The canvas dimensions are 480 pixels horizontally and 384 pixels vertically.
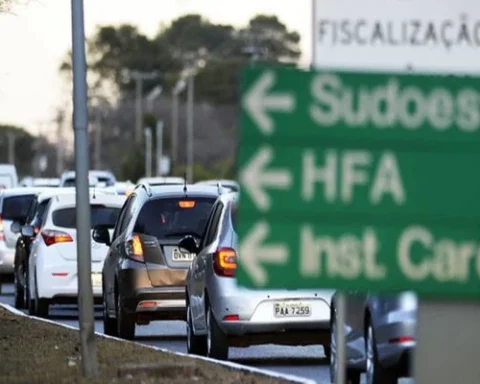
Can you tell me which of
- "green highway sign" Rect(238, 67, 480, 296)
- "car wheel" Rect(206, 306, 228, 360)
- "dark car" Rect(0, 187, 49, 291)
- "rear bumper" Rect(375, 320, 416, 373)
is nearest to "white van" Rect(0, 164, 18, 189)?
"dark car" Rect(0, 187, 49, 291)

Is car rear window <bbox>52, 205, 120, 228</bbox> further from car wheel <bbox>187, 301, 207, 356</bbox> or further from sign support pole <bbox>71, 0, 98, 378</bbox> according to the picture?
sign support pole <bbox>71, 0, 98, 378</bbox>

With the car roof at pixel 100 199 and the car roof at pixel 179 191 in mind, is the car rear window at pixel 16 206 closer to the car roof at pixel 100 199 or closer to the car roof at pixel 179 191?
the car roof at pixel 100 199

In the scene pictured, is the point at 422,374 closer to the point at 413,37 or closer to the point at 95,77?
the point at 413,37

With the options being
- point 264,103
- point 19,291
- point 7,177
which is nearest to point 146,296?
point 19,291

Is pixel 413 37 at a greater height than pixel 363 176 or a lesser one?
greater

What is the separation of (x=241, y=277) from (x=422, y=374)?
3.45ft

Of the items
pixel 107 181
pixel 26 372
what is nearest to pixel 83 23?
pixel 26 372

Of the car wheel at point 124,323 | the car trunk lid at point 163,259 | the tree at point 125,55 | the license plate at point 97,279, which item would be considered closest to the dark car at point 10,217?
the license plate at point 97,279

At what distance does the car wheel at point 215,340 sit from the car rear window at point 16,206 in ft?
60.3

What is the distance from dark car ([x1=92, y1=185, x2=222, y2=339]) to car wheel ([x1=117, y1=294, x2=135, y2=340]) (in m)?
0.01

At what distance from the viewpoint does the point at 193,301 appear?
20422 millimetres

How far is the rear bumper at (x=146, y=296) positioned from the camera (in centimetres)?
2270

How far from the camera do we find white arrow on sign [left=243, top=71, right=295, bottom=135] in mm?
10398

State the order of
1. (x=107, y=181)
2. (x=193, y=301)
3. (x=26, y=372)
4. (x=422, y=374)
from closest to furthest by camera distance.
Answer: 1. (x=422, y=374)
2. (x=26, y=372)
3. (x=193, y=301)
4. (x=107, y=181)
